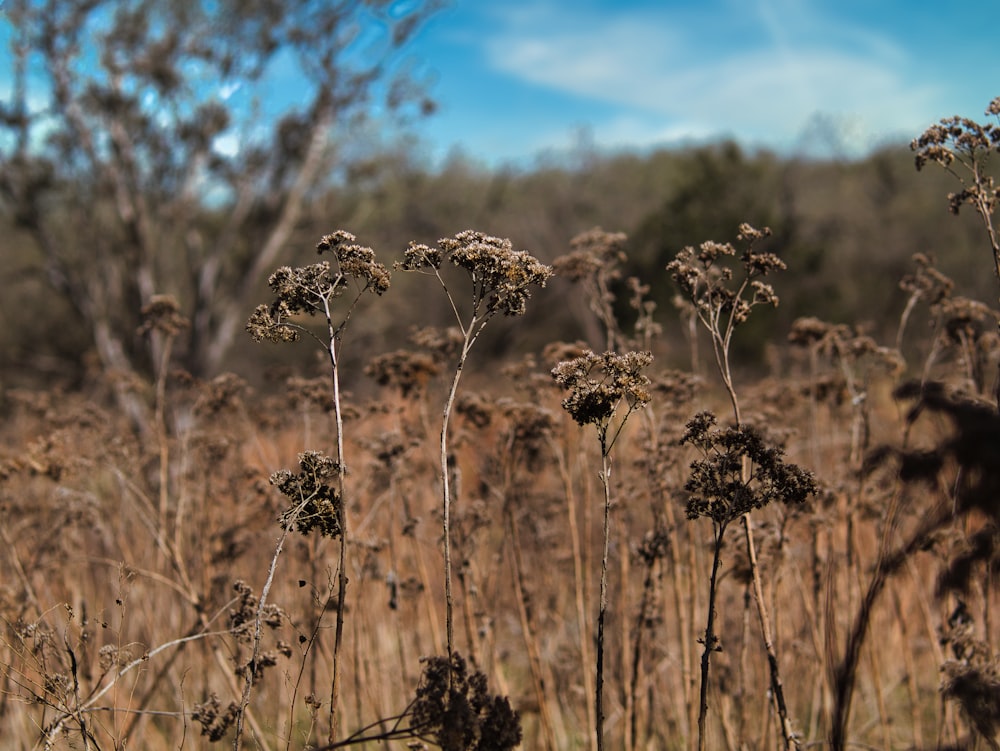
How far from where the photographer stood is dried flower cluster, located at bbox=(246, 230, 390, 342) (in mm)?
2541

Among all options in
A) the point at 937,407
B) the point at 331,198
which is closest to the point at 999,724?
the point at 937,407

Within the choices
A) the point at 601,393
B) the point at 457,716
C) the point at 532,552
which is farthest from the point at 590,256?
Answer: the point at 457,716

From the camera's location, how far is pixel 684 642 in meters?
3.52

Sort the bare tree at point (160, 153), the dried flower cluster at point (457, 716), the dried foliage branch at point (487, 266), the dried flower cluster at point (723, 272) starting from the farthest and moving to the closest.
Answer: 1. the bare tree at point (160, 153)
2. the dried flower cluster at point (723, 272)
3. the dried foliage branch at point (487, 266)
4. the dried flower cluster at point (457, 716)

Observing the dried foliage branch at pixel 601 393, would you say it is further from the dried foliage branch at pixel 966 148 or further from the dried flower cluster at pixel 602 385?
the dried foliage branch at pixel 966 148

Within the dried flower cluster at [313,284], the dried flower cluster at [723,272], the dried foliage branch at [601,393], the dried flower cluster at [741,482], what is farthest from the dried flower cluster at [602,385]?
the dried flower cluster at [313,284]

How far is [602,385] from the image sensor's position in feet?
8.38

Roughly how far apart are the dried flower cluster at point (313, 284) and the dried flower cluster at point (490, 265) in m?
0.12

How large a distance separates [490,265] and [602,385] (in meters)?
0.56

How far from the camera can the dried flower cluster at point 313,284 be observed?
2.54 meters

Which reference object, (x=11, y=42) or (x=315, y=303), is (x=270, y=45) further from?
(x=315, y=303)

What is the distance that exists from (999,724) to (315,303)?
2316 millimetres

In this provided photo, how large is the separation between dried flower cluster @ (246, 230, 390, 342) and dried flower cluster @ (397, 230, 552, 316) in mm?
120

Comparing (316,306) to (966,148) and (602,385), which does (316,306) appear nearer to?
(602,385)
